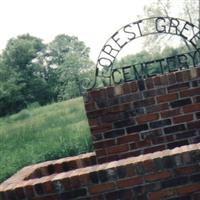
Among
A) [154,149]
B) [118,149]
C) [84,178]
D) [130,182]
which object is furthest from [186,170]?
[118,149]

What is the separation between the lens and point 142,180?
3324 millimetres


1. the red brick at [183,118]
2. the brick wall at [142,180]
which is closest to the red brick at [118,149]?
the red brick at [183,118]

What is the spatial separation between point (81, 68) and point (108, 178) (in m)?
48.5

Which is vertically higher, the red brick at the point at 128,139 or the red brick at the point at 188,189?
the red brick at the point at 128,139

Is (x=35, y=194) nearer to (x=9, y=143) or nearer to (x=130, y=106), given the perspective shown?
(x=130, y=106)

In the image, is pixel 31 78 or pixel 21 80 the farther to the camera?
pixel 31 78

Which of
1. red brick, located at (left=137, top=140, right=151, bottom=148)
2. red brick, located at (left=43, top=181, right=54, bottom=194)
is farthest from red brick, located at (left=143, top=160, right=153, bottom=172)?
red brick, located at (left=137, top=140, right=151, bottom=148)

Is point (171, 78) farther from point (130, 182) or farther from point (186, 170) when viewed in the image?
point (130, 182)

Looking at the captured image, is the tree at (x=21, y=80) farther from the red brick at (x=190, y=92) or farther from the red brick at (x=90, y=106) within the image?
the red brick at (x=190, y=92)

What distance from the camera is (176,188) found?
3324 mm

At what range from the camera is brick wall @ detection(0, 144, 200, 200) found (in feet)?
10.9

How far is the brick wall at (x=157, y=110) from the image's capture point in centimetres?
433

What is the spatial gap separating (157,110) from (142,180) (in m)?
1.17

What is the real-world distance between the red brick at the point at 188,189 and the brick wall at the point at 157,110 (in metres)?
1.04
